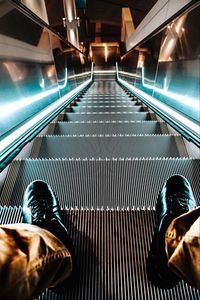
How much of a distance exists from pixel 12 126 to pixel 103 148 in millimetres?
845

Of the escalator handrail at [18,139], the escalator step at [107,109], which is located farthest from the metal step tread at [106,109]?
the escalator handrail at [18,139]

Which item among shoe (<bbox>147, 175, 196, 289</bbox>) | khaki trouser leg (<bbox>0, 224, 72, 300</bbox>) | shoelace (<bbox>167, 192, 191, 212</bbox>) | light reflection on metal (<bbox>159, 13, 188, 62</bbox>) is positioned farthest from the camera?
light reflection on metal (<bbox>159, 13, 188, 62</bbox>)

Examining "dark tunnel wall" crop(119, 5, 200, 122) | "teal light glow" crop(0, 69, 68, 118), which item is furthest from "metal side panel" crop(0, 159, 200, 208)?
"dark tunnel wall" crop(119, 5, 200, 122)

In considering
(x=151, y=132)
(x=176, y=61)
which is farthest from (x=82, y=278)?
(x=176, y=61)

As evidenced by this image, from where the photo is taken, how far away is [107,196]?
1.66m

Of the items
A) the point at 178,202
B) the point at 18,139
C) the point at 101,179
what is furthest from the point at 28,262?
the point at 18,139

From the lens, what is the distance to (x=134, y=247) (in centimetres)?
123

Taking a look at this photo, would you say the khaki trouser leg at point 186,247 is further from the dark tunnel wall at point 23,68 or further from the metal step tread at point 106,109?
the metal step tread at point 106,109

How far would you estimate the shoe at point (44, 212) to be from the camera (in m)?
1.08

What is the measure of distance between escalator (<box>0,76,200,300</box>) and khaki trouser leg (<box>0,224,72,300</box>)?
0.28m

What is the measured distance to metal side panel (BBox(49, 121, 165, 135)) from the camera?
3059 mm

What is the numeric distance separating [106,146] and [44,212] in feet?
4.11

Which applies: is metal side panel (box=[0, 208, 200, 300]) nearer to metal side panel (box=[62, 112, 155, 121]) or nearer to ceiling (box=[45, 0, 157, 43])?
metal side panel (box=[62, 112, 155, 121])

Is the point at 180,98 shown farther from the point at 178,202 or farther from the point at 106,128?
the point at 178,202
